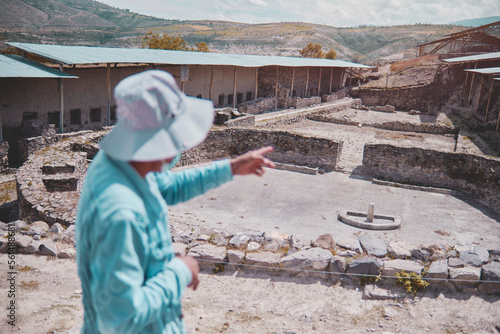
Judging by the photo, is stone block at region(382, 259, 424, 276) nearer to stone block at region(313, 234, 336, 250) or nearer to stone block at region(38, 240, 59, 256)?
stone block at region(313, 234, 336, 250)

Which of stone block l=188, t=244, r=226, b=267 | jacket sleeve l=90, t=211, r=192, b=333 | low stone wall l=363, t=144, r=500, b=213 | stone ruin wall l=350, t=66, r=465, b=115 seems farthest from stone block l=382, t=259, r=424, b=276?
stone ruin wall l=350, t=66, r=465, b=115

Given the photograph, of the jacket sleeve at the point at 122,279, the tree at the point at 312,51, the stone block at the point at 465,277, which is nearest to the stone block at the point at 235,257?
the stone block at the point at 465,277

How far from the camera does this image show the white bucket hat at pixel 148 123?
1.76m

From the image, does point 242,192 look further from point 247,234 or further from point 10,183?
point 10,183

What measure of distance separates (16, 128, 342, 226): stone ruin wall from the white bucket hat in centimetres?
655

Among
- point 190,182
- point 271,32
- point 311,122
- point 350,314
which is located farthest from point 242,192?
point 271,32

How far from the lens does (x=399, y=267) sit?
18.1 feet

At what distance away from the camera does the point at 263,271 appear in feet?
19.0

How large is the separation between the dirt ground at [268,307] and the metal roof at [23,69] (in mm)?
11305

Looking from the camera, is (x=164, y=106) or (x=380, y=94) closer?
(x=164, y=106)

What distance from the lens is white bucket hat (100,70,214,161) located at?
176 centimetres

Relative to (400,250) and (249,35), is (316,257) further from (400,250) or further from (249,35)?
(249,35)

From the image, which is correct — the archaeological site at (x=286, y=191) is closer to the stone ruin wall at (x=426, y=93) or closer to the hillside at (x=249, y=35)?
the stone ruin wall at (x=426, y=93)

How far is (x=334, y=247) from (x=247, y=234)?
1.43m
